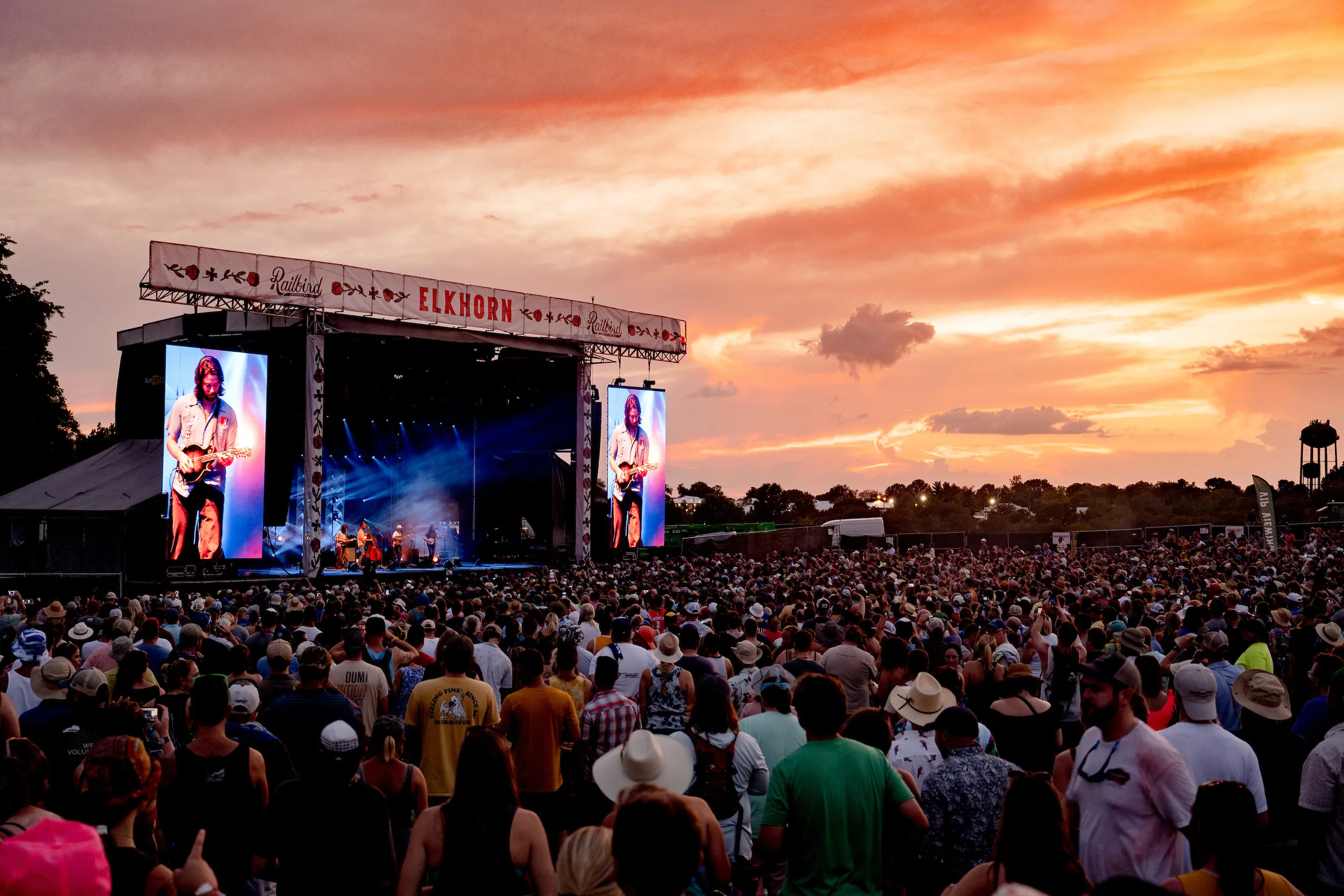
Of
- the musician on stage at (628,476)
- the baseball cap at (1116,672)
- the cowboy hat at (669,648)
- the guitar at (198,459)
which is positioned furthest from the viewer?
the musician on stage at (628,476)

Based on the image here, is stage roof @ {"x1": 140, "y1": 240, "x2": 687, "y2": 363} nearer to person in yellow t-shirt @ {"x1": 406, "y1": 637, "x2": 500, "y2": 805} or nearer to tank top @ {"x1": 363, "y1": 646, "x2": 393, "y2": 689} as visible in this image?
tank top @ {"x1": 363, "y1": 646, "x2": 393, "y2": 689}

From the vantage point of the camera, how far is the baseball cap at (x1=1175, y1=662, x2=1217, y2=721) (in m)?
4.84

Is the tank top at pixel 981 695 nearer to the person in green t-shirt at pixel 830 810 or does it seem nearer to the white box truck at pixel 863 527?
the person in green t-shirt at pixel 830 810

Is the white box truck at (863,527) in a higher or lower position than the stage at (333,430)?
lower

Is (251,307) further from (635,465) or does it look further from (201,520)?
(635,465)

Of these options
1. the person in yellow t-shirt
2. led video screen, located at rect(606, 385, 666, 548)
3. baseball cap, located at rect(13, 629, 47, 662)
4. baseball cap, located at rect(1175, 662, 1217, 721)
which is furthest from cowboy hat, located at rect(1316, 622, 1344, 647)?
led video screen, located at rect(606, 385, 666, 548)

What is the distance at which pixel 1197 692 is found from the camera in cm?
486

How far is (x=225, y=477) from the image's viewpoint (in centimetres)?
2836

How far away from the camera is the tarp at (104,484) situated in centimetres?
2944

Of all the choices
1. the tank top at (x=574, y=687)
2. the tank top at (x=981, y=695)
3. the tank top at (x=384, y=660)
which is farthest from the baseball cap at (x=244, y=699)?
the tank top at (x=981, y=695)

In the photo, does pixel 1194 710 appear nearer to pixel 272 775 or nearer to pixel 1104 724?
pixel 1104 724

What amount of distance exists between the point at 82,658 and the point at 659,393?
101 feet

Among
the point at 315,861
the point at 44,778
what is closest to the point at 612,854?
the point at 315,861

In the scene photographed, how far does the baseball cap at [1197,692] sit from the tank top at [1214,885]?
1.59 m
